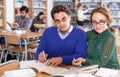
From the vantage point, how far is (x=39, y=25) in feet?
22.1

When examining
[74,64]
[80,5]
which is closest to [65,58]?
[74,64]

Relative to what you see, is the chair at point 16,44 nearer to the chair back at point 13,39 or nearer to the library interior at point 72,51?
the chair back at point 13,39

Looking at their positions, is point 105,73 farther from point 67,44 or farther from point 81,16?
point 81,16

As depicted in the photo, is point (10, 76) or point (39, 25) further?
point (39, 25)

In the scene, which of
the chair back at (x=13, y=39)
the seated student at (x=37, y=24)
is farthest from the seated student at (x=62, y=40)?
the seated student at (x=37, y=24)

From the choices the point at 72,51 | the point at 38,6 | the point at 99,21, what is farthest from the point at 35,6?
the point at 99,21

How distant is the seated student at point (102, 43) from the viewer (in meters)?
2.01

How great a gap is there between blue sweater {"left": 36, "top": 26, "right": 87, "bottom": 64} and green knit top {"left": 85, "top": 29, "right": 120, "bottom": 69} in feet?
0.25

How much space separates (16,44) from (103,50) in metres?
3.04

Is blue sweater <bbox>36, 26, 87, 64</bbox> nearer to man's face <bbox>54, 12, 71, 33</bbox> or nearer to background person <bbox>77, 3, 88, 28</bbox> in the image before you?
man's face <bbox>54, 12, 71, 33</bbox>

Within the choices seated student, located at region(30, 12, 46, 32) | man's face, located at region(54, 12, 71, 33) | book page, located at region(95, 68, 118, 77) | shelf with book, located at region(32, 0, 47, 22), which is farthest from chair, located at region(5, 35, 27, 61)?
shelf with book, located at region(32, 0, 47, 22)

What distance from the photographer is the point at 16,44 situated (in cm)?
479

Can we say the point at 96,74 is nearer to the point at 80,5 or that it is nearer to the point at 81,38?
the point at 81,38

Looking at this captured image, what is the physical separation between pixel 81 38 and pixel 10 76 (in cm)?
83
